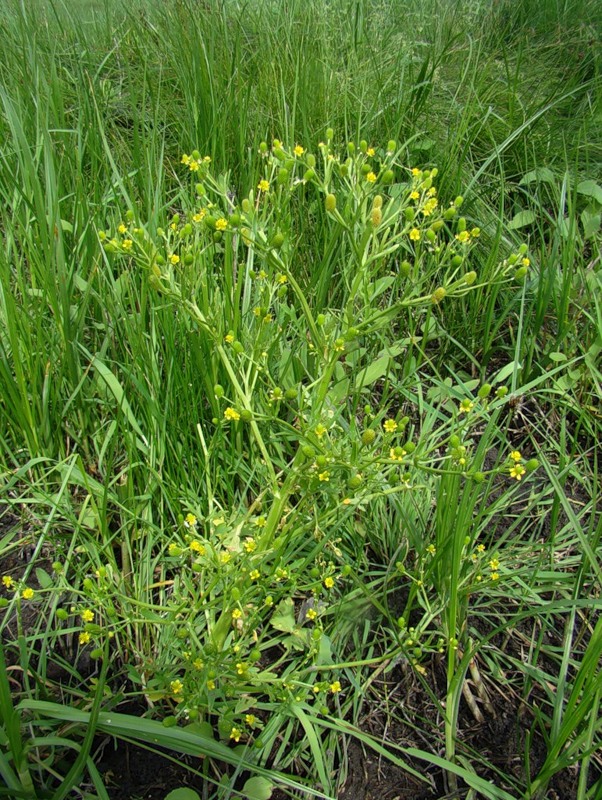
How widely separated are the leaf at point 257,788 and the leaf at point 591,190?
2.05 meters

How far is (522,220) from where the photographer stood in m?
2.38

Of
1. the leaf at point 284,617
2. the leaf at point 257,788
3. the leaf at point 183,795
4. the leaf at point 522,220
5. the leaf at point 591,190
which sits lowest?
the leaf at point 257,788

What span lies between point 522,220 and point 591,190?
0.25 metres

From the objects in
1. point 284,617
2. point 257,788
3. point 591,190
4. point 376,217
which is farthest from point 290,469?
point 591,190

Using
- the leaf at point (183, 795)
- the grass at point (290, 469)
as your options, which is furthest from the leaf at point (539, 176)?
Answer: the leaf at point (183, 795)

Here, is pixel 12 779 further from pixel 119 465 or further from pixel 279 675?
pixel 119 465

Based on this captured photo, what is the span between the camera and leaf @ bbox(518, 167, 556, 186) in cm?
241

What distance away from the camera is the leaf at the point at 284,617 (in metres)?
1.43

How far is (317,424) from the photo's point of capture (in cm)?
123

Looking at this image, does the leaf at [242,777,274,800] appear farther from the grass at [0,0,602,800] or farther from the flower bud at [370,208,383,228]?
the flower bud at [370,208,383,228]

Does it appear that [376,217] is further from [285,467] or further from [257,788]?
[257,788]

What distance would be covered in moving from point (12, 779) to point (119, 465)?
2.66 ft

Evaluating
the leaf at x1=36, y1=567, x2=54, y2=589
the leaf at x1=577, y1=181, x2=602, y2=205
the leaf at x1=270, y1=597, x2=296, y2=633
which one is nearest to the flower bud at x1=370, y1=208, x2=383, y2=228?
the leaf at x1=270, y1=597, x2=296, y2=633

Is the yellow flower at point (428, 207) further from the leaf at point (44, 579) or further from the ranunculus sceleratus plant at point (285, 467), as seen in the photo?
the leaf at point (44, 579)
